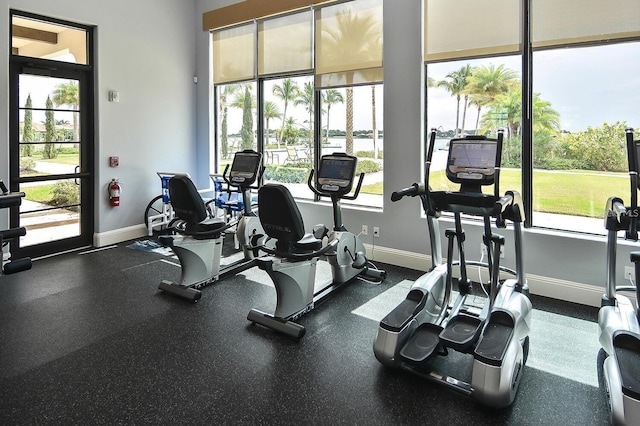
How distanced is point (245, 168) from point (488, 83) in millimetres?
2656

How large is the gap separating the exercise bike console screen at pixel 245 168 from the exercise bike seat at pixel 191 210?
810mm

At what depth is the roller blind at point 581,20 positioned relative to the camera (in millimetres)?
3424

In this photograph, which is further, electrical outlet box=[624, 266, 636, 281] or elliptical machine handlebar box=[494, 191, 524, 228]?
electrical outlet box=[624, 266, 636, 281]

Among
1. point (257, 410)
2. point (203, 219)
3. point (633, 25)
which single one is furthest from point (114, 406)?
point (633, 25)

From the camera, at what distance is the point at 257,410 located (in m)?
2.27

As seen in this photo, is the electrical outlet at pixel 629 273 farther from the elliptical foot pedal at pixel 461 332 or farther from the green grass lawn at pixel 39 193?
the green grass lawn at pixel 39 193

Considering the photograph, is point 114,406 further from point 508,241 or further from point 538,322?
point 508,241

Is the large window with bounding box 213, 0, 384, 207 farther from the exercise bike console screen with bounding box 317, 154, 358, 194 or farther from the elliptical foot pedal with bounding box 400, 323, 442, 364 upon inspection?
the elliptical foot pedal with bounding box 400, 323, 442, 364

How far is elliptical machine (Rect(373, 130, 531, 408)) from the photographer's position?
2266mm

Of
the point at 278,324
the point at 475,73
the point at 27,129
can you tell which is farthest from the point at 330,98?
the point at 27,129

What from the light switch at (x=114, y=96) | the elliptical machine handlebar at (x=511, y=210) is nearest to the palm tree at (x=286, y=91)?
the light switch at (x=114, y=96)

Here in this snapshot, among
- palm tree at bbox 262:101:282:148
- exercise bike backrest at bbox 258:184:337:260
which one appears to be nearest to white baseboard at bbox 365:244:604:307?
exercise bike backrest at bbox 258:184:337:260

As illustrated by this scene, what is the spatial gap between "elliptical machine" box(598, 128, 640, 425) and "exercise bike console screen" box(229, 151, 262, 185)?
326 centimetres

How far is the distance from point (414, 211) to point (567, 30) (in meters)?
2.13
